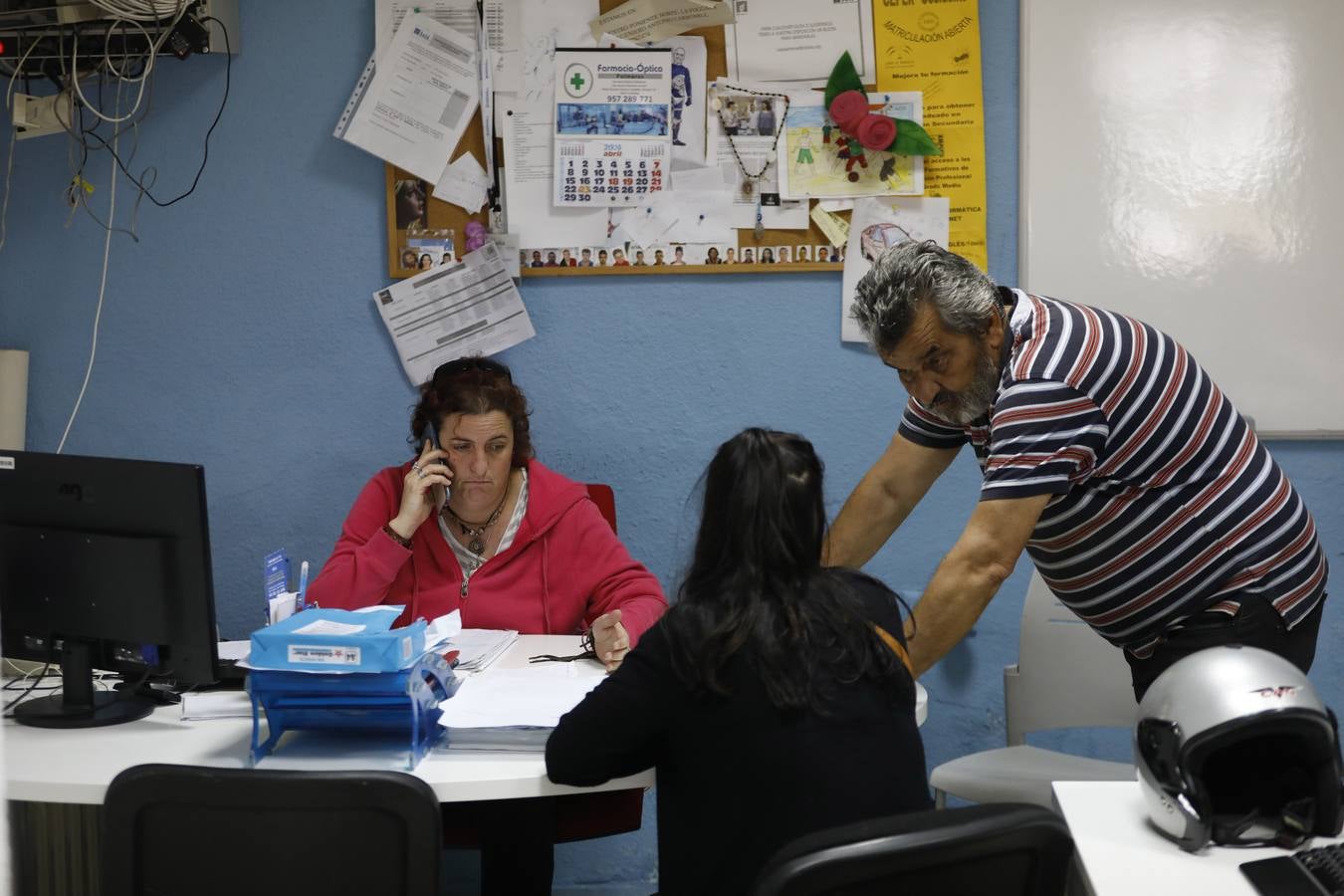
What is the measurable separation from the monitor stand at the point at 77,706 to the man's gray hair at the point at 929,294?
132cm

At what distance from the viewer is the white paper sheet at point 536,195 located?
9.10 ft

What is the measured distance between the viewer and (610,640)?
2047 millimetres

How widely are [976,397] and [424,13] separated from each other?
1585 mm

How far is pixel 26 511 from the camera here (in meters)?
1.90

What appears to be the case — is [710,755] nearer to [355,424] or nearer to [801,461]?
[801,461]

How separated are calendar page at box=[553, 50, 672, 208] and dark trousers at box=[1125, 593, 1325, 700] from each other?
147 cm

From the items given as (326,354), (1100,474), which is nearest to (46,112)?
(326,354)

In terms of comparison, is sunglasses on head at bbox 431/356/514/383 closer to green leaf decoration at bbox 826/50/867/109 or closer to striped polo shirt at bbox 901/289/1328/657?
green leaf decoration at bbox 826/50/867/109

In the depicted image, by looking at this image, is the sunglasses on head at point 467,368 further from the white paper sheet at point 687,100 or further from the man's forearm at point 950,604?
the man's forearm at point 950,604

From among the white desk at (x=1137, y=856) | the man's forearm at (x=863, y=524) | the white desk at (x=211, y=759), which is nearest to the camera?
the white desk at (x=1137, y=856)

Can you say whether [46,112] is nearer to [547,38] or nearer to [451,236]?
[451,236]

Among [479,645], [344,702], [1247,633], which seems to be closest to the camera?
[344,702]

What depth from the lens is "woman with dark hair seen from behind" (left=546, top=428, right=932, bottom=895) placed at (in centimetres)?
141

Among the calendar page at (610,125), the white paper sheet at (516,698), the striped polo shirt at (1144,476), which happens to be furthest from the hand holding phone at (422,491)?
the striped polo shirt at (1144,476)
